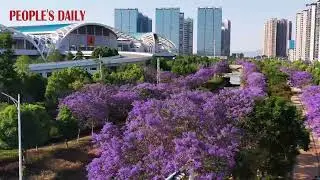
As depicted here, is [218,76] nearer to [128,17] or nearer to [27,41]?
[27,41]

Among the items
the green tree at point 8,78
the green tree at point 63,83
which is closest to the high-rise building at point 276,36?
the green tree at point 63,83

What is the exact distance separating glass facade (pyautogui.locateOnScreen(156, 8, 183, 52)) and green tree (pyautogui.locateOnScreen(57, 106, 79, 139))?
413ft

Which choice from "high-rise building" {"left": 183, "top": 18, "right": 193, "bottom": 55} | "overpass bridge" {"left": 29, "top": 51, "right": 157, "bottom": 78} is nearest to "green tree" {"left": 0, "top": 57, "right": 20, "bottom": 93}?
"overpass bridge" {"left": 29, "top": 51, "right": 157, "bottom": 78}

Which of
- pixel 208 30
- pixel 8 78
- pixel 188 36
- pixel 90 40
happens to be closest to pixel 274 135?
pixel 8 78

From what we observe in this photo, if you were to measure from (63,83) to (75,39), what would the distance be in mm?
59874

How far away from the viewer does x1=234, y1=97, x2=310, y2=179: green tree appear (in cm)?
2252

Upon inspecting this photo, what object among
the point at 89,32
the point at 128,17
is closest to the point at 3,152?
the point at 89,32

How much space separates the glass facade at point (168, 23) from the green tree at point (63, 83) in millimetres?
110603

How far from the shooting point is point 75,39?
336ft

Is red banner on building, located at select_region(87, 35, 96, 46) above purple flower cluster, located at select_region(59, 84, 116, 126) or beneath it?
above

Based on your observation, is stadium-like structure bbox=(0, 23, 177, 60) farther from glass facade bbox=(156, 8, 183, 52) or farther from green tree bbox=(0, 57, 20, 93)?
green tree bbox=(0, 57, 20, 93)

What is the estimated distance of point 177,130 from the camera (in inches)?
690

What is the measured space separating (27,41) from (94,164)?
74.9 m

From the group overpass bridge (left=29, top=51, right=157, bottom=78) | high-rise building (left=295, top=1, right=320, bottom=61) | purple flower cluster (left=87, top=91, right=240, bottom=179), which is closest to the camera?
purple flower cluster (left=87, top=91, right=240, bottom=179)
